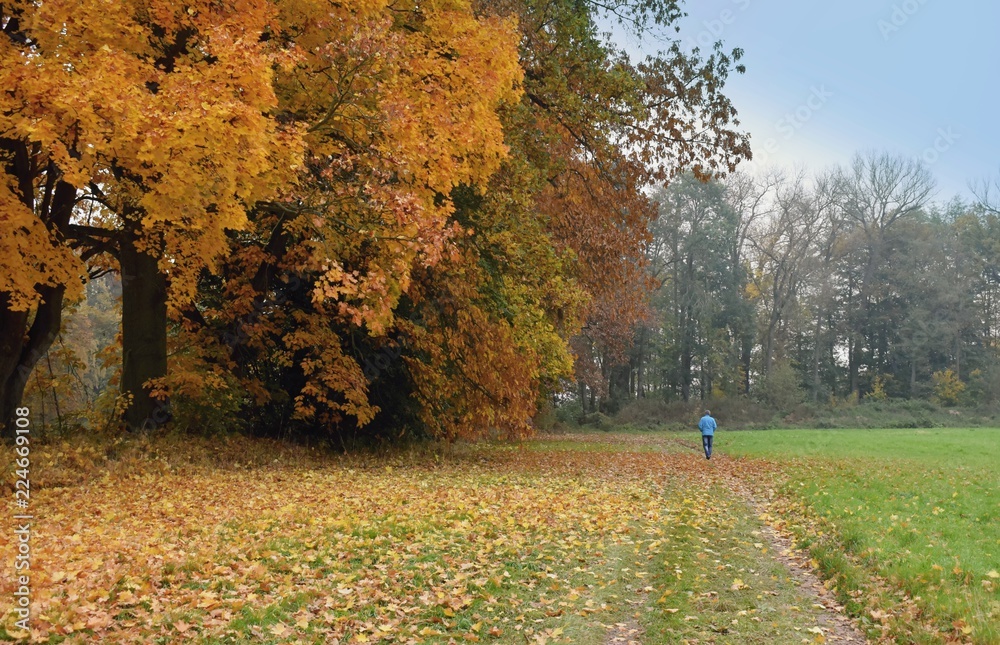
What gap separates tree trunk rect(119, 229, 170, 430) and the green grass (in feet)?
36.4

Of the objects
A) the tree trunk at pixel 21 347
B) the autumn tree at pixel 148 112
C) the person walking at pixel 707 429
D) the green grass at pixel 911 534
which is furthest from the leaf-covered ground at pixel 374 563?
the person walking at pixel 707 429

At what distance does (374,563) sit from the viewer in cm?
711

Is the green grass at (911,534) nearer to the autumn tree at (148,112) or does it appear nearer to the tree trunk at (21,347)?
the autumn tree at (148,112)

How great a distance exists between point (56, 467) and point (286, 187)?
203 inches

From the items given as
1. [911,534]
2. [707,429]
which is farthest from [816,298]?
[911,534]

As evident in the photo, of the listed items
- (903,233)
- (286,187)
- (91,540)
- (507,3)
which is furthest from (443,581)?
(903,233)

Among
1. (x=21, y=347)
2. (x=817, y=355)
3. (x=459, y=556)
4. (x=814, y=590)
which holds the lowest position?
(x=814, y=590)

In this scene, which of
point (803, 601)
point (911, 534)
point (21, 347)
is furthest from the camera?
point (21, 347)

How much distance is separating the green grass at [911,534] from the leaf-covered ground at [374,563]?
2.13ft

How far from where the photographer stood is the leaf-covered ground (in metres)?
5.43

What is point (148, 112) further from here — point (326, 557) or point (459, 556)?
point (459, 556)

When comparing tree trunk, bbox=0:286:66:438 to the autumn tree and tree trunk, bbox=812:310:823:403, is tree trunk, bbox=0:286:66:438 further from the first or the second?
tree trunk, bbox=812:310:823:403

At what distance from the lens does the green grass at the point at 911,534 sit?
584 centimetres

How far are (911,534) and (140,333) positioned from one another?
12560mm
